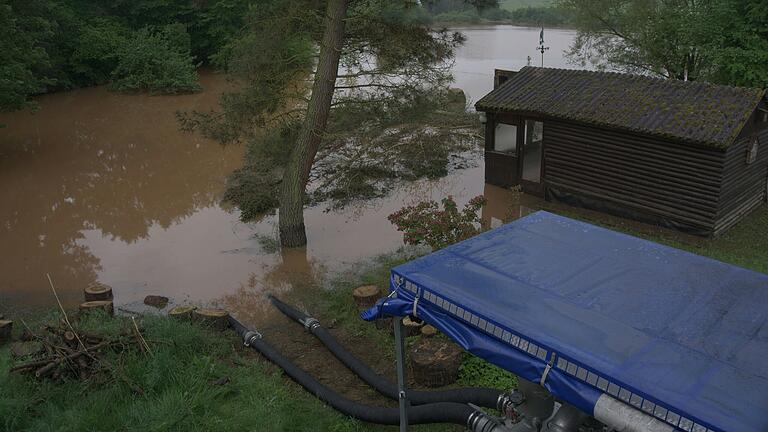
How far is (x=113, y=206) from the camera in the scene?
17.1 metres

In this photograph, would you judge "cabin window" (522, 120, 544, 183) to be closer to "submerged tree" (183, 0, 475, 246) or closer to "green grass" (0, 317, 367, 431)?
"submerged tree" (183, 0, 475, 246)

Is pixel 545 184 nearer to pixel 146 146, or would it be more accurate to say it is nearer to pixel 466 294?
pixel 466 294

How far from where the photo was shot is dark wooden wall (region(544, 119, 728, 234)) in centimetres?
1329

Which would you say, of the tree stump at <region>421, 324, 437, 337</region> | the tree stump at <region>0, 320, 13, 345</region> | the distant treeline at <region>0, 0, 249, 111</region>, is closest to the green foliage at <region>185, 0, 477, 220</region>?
the tree stump at <region>421, 324, 437, 337</region>

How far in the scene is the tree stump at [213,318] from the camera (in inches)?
387

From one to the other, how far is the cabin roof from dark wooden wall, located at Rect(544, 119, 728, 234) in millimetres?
378

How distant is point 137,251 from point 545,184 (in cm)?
973

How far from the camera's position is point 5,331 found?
9711 millimetres

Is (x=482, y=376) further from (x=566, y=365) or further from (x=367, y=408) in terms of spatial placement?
(x=566, y=365)

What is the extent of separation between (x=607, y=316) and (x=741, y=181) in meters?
10.2

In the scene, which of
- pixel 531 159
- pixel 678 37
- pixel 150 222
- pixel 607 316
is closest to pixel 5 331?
pixel 150 222

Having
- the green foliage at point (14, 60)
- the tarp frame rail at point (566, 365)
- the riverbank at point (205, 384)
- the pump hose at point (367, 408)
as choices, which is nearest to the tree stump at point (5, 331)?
the riverbank at point (205, 384)

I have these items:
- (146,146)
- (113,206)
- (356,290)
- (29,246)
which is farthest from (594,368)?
(146,146)

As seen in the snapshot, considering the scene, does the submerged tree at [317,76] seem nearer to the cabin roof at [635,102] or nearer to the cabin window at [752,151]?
the cabin roof at [635,102]
